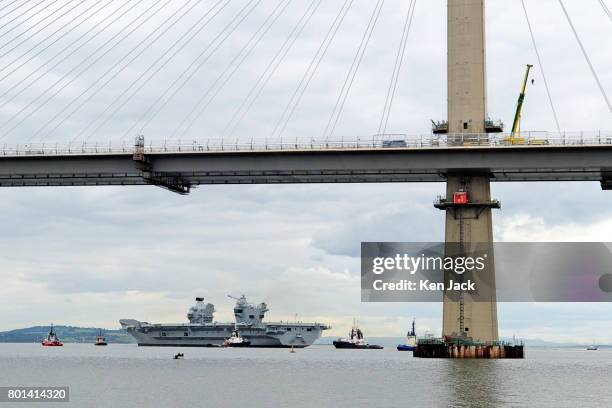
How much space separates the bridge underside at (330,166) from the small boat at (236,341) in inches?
3607

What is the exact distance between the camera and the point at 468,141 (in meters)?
82.1

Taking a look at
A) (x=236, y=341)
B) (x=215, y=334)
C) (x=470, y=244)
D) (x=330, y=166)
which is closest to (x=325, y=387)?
(x=330, y=166)

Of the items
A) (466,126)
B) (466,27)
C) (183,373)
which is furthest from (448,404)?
(466,27)

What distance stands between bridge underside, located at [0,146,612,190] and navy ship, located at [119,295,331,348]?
299ft

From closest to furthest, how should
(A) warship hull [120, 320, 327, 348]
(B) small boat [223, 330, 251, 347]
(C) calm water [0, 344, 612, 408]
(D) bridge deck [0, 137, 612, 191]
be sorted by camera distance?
(C) calm water [0, 344, 612, 408], (D) bridge deck [0, 137, 612, 191], (B) small boat [223, 330, 251, 347], (A) warship hull [120, 320, 327, 348]

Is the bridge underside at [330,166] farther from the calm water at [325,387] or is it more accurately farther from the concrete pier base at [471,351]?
the calm water at [325,387]

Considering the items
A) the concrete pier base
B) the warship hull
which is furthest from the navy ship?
the concrete pier base

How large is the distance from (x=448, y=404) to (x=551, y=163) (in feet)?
121

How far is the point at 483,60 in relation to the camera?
8362 centimetres

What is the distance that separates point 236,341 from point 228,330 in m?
7.40

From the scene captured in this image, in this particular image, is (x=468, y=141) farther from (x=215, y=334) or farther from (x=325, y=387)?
(x=215, y=334)

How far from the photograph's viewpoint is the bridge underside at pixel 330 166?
7544 centimetres

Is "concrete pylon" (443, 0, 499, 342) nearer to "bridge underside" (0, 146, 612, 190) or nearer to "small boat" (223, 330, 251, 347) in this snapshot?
"bridge underside" (0, 146, 612, 190)

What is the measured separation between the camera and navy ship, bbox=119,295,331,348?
17450 centimetres
